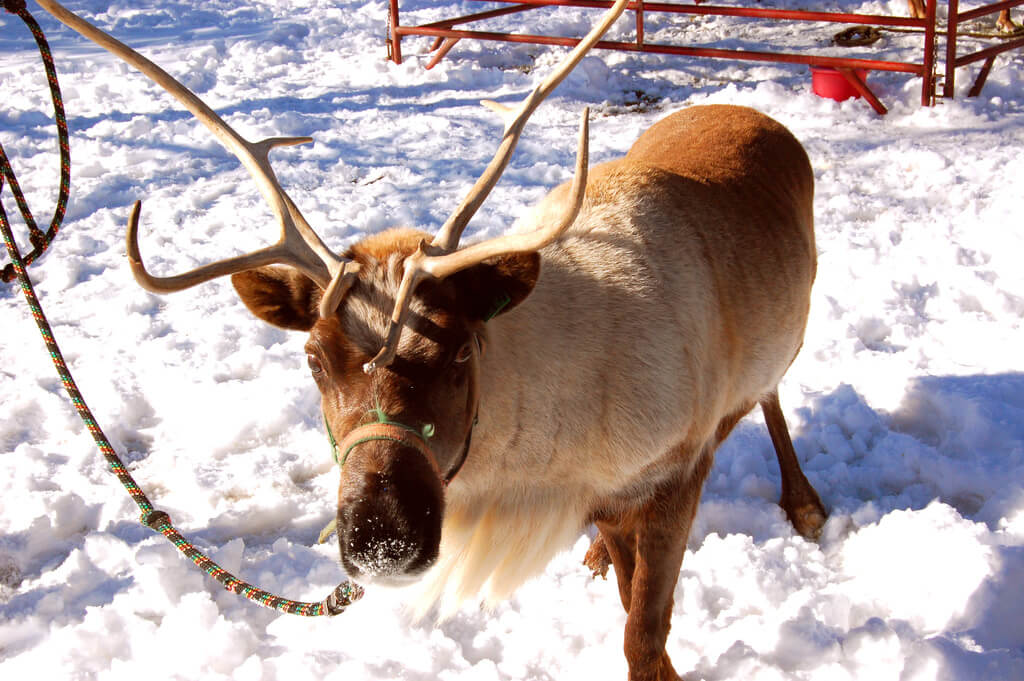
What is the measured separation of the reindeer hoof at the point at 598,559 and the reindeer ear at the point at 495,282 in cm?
142

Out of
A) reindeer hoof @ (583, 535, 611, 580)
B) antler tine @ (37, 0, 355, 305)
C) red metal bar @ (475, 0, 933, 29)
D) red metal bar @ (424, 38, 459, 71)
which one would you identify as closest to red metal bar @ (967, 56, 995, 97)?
red metal bar @ (475, 0, 933, 29)

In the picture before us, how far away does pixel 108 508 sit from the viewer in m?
3.19

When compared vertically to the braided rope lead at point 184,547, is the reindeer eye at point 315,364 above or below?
above

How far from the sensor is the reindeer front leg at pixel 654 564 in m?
2.40

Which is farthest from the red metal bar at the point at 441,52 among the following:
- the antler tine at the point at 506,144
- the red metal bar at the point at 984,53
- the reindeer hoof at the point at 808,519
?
the reindeer hoof at the point at 808,519

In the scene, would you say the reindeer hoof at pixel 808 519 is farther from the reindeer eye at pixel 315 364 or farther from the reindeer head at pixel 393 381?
the reindeer eye at pixel 315 364

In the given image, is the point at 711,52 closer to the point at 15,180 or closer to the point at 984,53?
the point at 984,53

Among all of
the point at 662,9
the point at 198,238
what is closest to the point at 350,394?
the point at 198,238

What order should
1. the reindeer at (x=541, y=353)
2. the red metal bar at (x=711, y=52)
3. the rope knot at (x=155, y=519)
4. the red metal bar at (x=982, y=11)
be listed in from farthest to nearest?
the red metal bar at (x=711, y=52) < the red metal bar at (x=982, y=11) < the rope knot at (x=155, y=519) < the reindeer at (x=541, y=353)

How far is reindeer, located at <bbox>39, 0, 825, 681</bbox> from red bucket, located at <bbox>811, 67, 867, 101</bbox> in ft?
15.7

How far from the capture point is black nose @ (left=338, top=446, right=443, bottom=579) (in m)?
1.64

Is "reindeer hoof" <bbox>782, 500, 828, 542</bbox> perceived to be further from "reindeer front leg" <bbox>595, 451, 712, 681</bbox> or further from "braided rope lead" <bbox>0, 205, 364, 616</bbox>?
"braided rope lead" <bbox>0, 205, 364, 616</bbox>

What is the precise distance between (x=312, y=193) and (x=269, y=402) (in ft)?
8.55

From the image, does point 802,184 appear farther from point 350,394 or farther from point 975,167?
point 975,167
